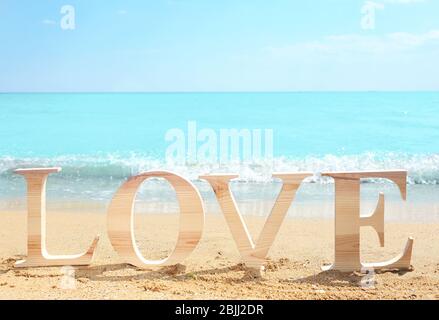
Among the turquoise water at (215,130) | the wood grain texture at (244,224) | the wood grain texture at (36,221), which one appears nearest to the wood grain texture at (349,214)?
the wood grain texture at (244,224)

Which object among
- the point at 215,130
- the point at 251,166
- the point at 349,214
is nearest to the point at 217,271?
the point at 349,214

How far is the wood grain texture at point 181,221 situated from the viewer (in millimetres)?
3686

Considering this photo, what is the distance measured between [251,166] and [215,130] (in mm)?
11925

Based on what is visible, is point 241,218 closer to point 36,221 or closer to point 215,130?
point 36,221

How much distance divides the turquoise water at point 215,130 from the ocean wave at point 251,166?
24mm

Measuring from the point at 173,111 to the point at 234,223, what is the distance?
1045 inches

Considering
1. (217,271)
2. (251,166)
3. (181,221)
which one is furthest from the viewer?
(251,166)

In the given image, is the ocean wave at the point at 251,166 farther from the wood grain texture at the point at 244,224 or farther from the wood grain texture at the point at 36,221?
the wood grain texture at the point at 36,221

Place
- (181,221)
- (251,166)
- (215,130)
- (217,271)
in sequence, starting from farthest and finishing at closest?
(215,130), (251,166), (217,271), (181,221)

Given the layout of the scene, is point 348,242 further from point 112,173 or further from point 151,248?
point 112,173

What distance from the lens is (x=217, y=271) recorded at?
382cm

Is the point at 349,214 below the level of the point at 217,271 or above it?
above

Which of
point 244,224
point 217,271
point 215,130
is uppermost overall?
point 215,130

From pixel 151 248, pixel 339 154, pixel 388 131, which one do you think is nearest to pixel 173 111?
pixel 388 131
